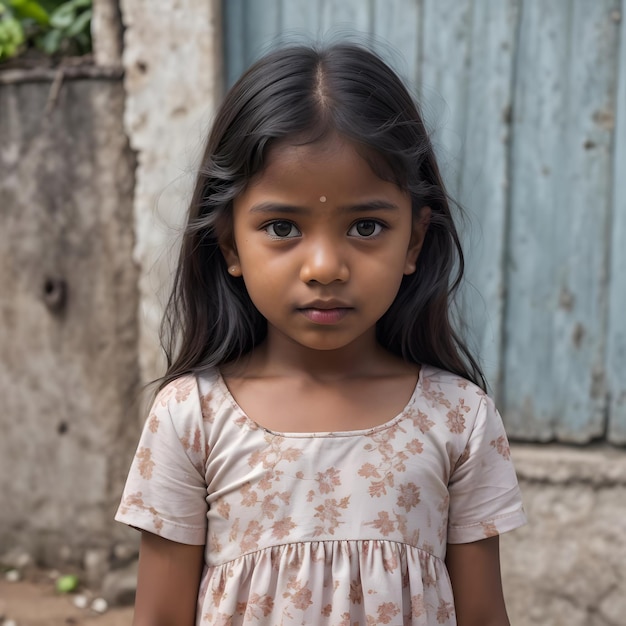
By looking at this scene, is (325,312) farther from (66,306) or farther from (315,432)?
(66,306)

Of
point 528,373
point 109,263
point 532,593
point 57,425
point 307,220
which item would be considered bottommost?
point 532,593

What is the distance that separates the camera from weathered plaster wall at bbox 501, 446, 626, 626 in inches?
114

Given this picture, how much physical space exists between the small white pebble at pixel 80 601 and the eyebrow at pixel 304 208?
2326mm

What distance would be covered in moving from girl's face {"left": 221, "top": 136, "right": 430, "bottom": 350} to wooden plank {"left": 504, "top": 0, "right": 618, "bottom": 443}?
1.56m

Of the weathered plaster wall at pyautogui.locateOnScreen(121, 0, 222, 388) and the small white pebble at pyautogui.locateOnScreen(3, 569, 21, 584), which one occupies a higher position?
the weathered plaster wall at pyautogui.locateOnScreen(121, 0, 222, 388)

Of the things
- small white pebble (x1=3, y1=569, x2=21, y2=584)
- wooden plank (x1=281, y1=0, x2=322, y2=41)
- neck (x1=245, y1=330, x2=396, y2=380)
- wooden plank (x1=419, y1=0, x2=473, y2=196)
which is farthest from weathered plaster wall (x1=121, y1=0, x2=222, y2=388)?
neck (x1=245, y1=330, x2=396, y2=380)

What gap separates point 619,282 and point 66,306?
6.33ft

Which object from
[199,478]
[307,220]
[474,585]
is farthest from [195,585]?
[307,220]

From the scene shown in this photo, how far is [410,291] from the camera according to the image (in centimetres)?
176

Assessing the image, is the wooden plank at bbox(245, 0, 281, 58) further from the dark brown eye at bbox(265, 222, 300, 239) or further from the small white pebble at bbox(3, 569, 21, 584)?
the small white pebble at bbox(3, 569, 21, 584)

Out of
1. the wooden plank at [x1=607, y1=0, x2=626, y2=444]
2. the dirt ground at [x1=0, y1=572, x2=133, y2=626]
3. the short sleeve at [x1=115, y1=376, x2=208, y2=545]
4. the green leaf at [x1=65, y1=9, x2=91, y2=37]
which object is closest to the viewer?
the short sleeve at [x1=115, y1=376, x2=208, y2=545]

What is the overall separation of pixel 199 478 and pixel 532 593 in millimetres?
1799

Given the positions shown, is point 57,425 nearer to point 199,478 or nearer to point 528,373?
point 528,373

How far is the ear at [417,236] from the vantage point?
1.65 meters
